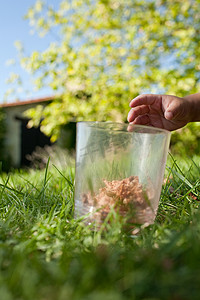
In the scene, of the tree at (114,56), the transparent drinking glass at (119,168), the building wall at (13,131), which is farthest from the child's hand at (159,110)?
the building wall at (13,131)

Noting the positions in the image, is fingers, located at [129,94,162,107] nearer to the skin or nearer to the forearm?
the skin

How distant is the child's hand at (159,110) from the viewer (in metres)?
1.45

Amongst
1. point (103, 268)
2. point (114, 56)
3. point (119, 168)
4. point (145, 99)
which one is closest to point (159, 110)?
point (145, 99)

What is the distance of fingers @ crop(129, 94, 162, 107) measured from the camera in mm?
1493

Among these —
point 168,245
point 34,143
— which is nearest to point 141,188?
point 168,245

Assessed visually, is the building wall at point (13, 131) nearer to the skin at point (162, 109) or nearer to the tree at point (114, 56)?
the tree at point (114, 56)

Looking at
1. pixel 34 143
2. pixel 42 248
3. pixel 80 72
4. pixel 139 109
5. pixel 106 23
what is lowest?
pixel 34 143

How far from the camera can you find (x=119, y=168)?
1.13 meters

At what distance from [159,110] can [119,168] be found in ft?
2.08

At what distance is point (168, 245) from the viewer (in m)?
0.64

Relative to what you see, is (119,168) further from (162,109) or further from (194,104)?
(194,104)

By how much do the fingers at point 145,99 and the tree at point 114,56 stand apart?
3318 millimetres

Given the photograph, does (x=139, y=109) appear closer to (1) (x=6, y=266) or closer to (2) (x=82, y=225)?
(2) (x=82, y=225)

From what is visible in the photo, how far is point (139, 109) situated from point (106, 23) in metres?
4.85
